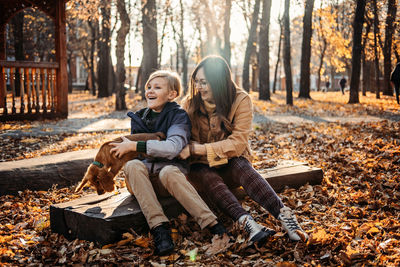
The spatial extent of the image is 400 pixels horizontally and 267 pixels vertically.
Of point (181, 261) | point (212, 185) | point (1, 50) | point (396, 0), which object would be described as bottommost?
point (181, 261)

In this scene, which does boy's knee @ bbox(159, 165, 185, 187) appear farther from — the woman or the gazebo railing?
the gazebo railing

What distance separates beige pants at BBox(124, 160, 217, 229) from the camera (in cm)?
329

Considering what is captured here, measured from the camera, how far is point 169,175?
338 cm

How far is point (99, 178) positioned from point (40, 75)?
8.42m

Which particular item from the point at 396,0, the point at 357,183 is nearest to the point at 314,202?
the point at 357,183

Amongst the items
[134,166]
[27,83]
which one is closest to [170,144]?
[134,166]

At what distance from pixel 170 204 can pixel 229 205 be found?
1.78ft

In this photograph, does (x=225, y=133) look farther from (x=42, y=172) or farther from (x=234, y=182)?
(x=42, y=172)

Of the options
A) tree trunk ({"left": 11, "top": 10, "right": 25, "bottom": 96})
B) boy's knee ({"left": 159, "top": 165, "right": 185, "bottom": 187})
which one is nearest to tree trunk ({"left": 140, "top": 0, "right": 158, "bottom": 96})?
tree trunk ({"left": 11, "top": 10, "right": 25, "bottom": 96})

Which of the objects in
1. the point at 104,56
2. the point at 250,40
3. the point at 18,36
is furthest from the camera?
the point at 18,36

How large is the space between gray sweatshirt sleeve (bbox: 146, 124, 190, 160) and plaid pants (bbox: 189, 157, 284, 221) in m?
0.41

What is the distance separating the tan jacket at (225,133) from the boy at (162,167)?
0.86 ft

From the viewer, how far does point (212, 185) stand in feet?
12.0

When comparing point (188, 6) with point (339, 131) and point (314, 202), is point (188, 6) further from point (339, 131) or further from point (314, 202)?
point (314, 202)
